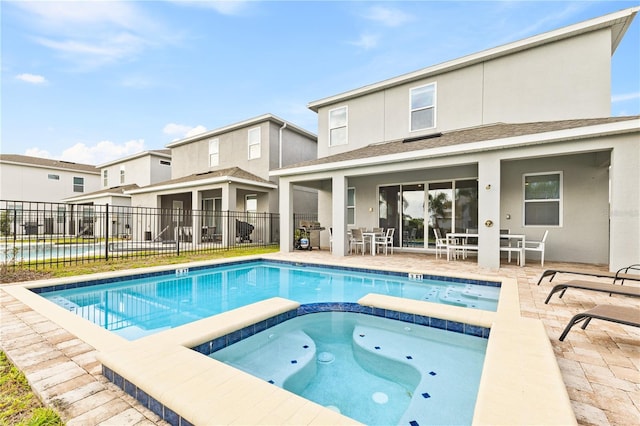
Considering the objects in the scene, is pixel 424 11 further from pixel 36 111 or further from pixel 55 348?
pixel 36 111

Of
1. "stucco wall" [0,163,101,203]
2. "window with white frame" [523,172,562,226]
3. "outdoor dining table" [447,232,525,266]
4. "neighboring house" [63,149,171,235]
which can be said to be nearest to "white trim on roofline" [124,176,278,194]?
"neighboring house" [63,149,171,235]

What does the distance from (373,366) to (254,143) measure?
48.5 feet

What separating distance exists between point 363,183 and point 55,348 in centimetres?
1117

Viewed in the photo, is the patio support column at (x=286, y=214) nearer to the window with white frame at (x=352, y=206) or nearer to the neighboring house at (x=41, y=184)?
the window with white frame at (x=352, y=206)

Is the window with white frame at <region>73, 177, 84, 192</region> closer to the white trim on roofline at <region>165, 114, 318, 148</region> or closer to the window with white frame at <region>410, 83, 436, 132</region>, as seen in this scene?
the white trim on roofline at <region>165, 114, 318, 148</region>

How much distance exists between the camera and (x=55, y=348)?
297cm

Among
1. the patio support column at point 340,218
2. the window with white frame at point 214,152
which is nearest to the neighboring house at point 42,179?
the window with white frame at point 214,152

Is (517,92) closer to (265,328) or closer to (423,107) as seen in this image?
(423,107)

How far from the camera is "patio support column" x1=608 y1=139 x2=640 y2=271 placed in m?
6.18

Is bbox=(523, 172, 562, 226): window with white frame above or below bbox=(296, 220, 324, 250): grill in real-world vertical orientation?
above

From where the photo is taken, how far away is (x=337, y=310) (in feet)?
16.0

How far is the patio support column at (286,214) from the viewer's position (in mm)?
11703

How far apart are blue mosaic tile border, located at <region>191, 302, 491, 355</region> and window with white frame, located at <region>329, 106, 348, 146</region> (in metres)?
9.51

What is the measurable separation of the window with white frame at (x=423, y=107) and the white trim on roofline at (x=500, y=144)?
10.1ft
